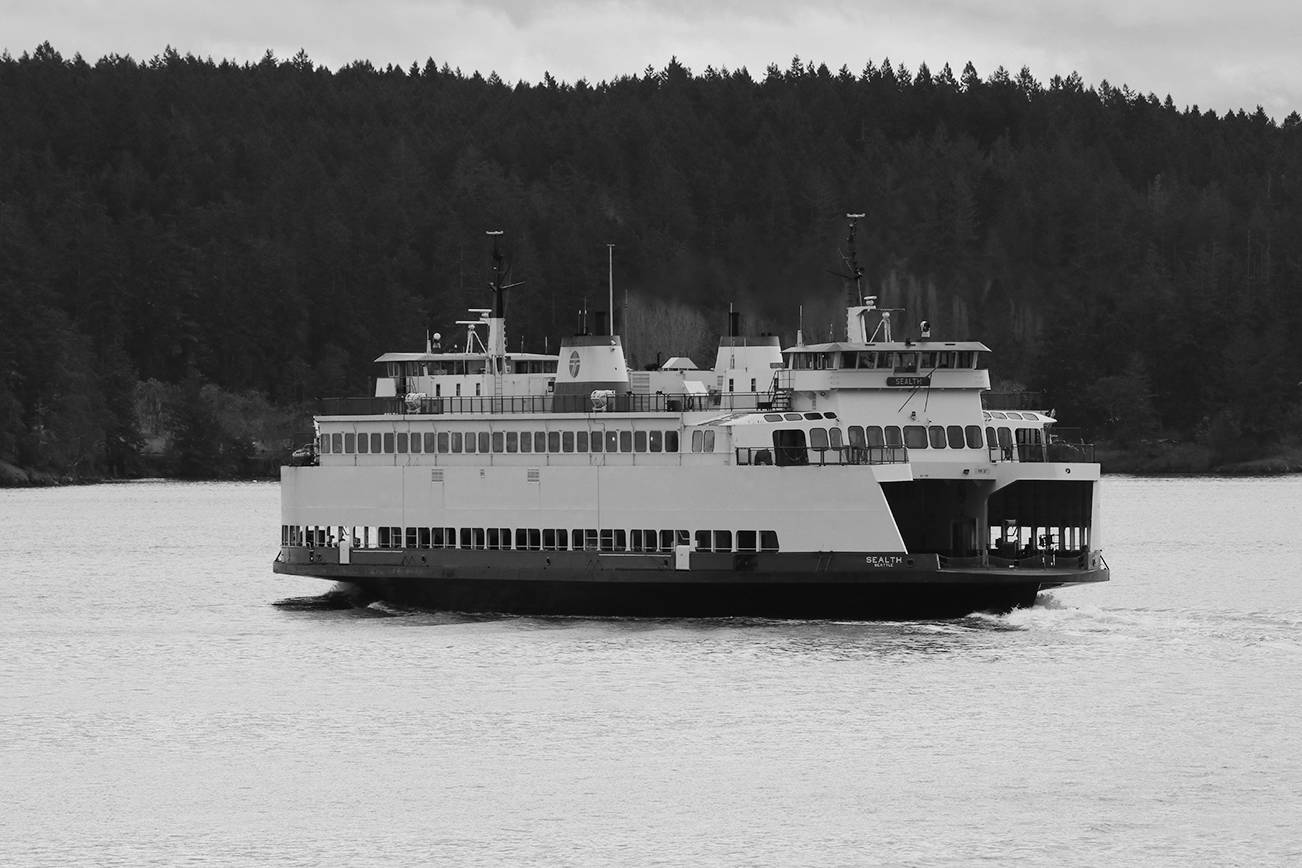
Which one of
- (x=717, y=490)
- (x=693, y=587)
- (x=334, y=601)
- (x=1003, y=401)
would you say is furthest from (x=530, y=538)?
(x=1003, y=401)

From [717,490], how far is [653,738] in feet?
37.3

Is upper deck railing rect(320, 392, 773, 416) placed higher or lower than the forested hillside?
lower

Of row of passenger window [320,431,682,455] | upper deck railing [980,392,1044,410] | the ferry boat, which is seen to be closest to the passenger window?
the ferry boat

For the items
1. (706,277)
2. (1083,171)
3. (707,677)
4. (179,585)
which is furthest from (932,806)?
(1083,171)

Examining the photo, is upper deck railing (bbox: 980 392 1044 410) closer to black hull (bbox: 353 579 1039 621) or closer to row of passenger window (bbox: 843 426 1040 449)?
row of passenger window (bbox: 843 426 1040 449)

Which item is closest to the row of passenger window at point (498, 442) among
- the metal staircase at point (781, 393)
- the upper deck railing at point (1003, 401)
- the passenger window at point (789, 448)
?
the metal staircase at point (781, 393)

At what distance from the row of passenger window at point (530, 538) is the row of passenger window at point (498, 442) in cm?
191

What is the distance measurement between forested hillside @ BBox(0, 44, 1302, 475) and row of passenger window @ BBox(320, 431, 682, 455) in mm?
63016

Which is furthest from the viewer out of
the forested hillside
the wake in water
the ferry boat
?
the forested hillside

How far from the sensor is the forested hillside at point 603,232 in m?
148

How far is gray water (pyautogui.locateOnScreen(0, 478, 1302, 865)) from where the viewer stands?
33531mm

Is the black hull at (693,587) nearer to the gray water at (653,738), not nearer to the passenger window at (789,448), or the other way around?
the gray water at (653,738)

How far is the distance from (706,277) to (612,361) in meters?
37.5

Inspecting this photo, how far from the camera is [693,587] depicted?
2012 inches
